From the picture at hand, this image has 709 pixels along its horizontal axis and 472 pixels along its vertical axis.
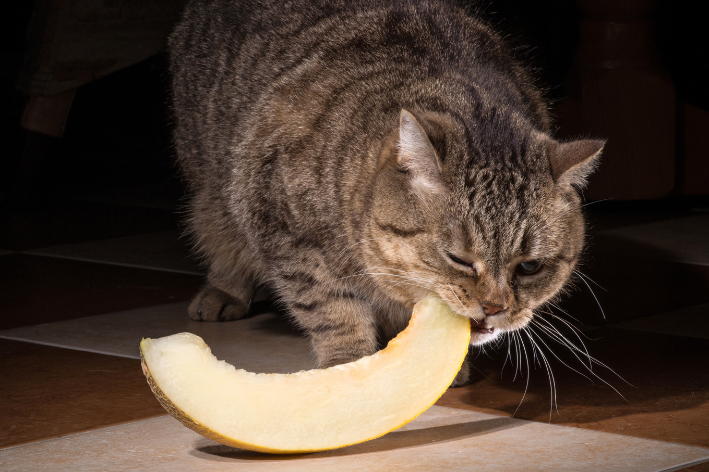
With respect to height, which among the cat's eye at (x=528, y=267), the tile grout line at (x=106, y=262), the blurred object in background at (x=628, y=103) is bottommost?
the tile grout line at (x=106, y=262)

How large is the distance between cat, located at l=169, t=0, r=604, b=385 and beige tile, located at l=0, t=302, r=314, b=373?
69mm

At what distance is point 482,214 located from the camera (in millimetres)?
1495

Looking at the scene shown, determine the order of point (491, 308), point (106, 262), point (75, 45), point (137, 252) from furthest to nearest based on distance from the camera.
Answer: point (75, 45) → point (137, 252) → point (106, 262) → point (491, 308)

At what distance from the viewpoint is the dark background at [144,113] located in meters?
3.42

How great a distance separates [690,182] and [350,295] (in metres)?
2.02

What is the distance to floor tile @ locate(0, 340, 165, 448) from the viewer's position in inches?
56.8

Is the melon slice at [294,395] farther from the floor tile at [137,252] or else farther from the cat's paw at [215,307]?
the floor tile at [137,252]

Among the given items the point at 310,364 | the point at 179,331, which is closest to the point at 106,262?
the point at 179,331

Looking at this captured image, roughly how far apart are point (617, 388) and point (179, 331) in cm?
93

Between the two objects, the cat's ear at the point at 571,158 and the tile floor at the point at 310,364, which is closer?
the tile floor at the point at 310,364

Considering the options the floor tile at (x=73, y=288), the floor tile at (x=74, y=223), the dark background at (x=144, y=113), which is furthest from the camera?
the dark background at (x=144, y=113)

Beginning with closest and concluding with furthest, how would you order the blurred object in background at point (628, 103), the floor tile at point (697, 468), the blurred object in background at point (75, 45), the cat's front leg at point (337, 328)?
the floor tile at point (697, 468) → the cat's front leg at point (337, 328) → the blurred object in background at point (75, 45) → the blurred object in background at point (628, 103)

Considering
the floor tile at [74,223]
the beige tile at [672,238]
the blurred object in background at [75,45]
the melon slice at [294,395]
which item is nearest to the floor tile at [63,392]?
the melon slice at [294,395]

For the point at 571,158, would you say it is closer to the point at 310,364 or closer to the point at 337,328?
the point at 337,328
